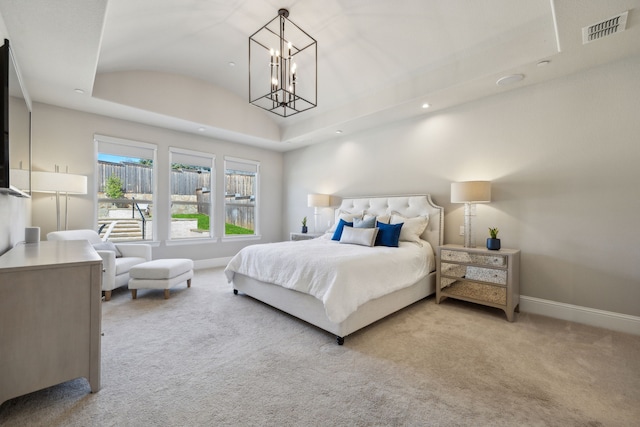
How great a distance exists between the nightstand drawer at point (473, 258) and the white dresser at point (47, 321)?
347 cm

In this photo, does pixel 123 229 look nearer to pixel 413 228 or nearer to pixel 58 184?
pixel 58 184

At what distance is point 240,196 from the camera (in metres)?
6.09

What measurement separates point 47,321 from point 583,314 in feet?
14.9

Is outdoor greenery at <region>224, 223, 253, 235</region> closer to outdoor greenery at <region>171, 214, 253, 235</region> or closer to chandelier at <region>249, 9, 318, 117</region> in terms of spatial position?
outdoor greenery at <region>171, 214, 253, 235</region>

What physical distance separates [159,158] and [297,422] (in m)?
4.85

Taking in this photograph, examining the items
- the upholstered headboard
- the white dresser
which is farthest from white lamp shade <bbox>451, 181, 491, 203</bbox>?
the white dresser

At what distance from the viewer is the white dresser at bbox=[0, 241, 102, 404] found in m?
1.46

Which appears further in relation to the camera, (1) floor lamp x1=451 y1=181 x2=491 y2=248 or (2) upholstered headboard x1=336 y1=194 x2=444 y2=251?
(2) upholstered headboard x1=336 y1=194 x2=444 y2=251

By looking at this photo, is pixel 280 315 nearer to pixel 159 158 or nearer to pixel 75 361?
pixel 75 361

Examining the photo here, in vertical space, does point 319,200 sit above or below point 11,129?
below

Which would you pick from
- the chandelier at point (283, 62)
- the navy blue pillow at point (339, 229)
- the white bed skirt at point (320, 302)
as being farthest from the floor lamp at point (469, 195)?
the chandelier at point (283, 62)

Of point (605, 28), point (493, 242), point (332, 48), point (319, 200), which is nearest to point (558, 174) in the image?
point (493, 242)

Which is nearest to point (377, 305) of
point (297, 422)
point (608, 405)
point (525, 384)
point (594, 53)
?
A: point (525, 384)

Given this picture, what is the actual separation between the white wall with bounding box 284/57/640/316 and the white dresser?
156 inches
